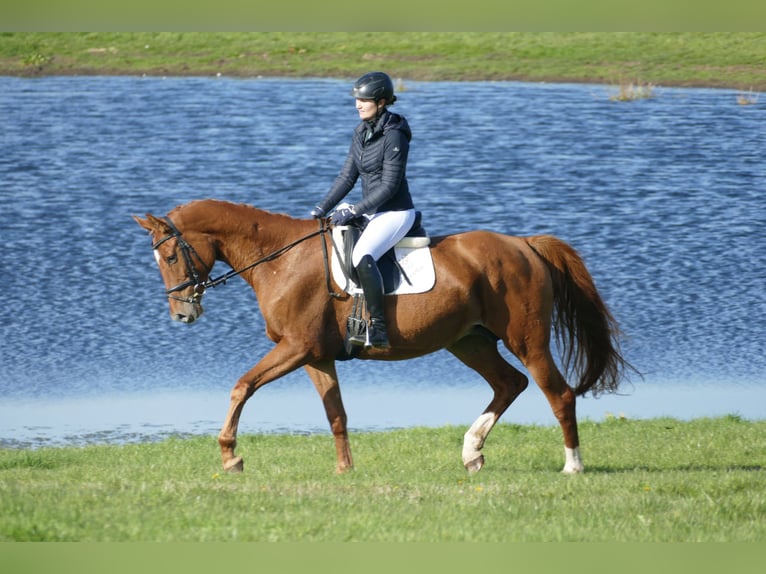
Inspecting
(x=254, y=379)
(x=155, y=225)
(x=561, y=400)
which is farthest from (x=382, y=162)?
(x=561, y=400)

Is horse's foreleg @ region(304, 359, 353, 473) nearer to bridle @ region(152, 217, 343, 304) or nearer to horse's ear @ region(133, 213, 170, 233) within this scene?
bridle @ region(152, 217, 343, 304)

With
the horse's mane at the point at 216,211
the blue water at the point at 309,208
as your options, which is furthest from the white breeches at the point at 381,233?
the blue water at the point at 309,208

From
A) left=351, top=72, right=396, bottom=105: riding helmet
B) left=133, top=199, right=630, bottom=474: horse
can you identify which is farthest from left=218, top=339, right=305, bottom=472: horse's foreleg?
left=351, top=72, right=396, bottom=105: riding helmet

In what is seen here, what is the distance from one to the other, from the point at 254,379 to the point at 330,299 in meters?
0.89

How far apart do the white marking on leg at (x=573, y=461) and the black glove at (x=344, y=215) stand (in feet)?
8.53

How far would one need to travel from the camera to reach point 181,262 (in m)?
10.4

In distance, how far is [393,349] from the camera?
1048 cm

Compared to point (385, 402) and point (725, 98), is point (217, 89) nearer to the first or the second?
point (725, 98)

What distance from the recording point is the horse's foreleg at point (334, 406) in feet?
35.0

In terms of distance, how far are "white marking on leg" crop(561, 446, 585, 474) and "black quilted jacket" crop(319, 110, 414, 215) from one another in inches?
94.4

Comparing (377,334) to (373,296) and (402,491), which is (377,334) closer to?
(373,296)

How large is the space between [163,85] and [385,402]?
25.2 metres

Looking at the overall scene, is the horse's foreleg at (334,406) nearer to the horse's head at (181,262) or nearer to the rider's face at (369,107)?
the horse's head at (181,262)

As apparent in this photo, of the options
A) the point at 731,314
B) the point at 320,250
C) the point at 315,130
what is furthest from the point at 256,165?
the point at 320,250
